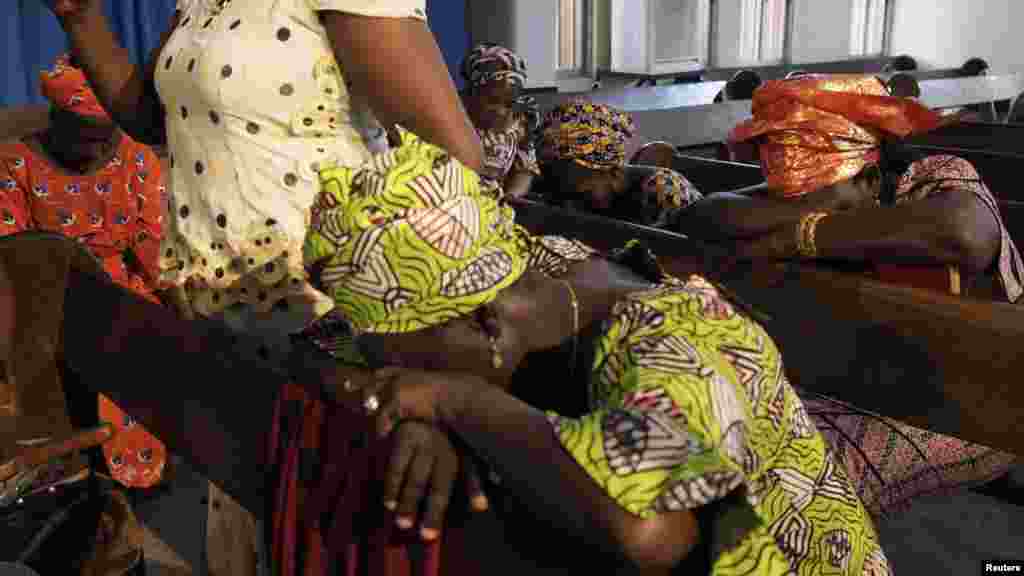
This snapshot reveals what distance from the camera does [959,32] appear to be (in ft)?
37.0

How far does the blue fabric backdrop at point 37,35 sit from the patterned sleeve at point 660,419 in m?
3.56

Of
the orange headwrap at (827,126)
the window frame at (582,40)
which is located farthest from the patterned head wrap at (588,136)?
the window frame at (582,40)

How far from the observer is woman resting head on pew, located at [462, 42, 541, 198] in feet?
11.1

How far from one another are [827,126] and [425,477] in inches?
53.7

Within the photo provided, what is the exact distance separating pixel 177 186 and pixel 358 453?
1.92ft

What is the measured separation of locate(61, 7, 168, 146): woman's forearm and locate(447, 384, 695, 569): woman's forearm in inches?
37.0

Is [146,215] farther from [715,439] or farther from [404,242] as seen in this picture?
[715,439]

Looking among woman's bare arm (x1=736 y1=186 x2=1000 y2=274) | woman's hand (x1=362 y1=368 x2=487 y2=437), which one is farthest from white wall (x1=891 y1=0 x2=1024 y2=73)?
woman's hand (x1=362 y1=368 x2=487 y2=437)

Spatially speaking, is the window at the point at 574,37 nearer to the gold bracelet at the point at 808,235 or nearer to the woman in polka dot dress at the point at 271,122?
the gold bracelet at the point at 808,235

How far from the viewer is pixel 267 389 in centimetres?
120

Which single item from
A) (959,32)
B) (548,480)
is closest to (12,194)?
(548,480)

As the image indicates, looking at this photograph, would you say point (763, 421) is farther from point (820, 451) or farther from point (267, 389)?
point (267, 389)

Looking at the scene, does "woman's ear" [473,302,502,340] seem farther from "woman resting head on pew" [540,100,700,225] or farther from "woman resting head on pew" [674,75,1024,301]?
"woman resting head on pew" [540,100,700,225]

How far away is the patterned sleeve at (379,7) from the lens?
1.17 metres
